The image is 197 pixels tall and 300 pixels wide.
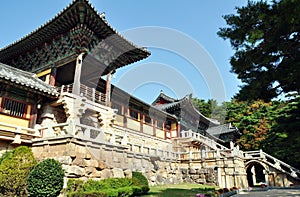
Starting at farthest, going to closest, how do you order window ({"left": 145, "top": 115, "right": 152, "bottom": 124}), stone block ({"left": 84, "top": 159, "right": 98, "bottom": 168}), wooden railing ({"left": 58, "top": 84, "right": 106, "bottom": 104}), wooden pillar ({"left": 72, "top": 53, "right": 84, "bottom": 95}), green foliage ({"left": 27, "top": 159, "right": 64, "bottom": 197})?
window ({"left": 145, "top": 115, "right": 152, "bottom": 124}) < wooden railing ({"left": 58, "top": 84, "right": 106, "bottom": 104}) < wooden pillar ({"left": 72, "top": 53, "right": 84, "bottom": 95}) < stone block ({"left": 84, "top": 159, "right": 98, "bottom": 168}) < green foliage ({"left": 27, "top": 159, "right": 64, "bottom": 197})

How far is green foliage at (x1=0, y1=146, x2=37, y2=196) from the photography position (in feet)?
30.3

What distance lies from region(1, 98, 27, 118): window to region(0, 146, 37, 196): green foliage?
2.99m

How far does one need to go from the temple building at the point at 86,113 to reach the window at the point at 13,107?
5 centimetres

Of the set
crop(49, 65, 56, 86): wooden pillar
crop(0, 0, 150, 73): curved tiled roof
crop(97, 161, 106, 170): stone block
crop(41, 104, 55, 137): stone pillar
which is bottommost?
crop(97, 161, 106, 170): stone block

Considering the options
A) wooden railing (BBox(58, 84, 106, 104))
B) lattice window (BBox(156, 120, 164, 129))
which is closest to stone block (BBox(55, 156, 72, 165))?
wooden railing (BBox(58, 84, 106, 104))

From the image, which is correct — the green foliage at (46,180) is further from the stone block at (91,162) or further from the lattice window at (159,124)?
the lattice window at (159,124)

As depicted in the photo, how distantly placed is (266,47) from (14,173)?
33.7ft

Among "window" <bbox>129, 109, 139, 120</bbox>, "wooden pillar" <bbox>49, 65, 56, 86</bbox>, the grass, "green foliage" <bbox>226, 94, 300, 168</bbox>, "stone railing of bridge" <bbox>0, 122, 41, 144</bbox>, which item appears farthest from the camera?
"green foliage" <bbox>226, 94, 300, 168</bbox>

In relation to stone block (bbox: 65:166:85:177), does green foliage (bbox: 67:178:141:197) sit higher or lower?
lower

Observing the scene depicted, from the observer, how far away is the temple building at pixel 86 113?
1107 centimetres

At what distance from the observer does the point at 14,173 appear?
9.35 meters

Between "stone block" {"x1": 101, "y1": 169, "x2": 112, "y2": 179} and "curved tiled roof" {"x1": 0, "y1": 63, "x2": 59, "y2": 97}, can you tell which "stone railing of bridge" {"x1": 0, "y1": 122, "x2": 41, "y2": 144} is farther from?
"stone block" {"x1": 101, "y1": 169, "x2": 112, "y2": 179}

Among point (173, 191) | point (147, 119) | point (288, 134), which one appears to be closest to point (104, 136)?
point (173, 191)

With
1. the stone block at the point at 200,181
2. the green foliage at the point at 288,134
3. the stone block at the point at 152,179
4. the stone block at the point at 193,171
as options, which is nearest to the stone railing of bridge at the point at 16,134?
the stone block at the point at 152,179
